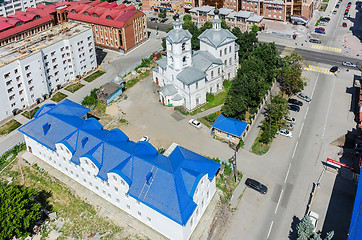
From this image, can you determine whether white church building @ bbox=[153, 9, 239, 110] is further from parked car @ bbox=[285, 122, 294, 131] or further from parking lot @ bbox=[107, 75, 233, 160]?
parked car @ bbox=[285, 122, 294, 131]

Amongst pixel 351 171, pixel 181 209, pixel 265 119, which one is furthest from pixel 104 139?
pixel 351 171

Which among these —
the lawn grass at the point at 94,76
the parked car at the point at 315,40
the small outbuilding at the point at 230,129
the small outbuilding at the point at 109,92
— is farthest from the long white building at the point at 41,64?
the parked car at the point at 315,40

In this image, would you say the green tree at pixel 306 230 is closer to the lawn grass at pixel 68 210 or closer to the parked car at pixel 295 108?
the lawn grass at pixel 68 210

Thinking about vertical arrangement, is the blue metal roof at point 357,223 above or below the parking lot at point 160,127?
above

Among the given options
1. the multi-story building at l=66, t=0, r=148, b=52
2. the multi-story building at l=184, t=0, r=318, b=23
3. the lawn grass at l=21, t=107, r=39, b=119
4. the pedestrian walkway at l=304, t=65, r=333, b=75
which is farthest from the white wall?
the multi-story building at l=184, t=0, r=318, b=23

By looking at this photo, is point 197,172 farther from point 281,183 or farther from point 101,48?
point 101,48

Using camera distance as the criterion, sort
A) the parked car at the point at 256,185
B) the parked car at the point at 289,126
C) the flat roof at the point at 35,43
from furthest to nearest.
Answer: the flat roof at the point at 35,43 → the parked car at the point at 289,126 → the parked car at the point at 256,185
